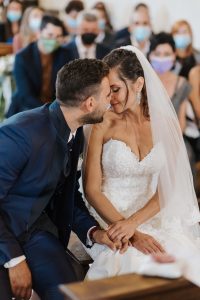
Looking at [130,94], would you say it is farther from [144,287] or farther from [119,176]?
[144,287]

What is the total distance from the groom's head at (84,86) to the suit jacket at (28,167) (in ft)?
0.25

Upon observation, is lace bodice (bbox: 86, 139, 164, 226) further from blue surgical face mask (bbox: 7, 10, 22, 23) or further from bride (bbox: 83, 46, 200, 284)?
blue surgical face mask (bbox: 7, 10, 22, 23)

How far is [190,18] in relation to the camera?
6.68 metres

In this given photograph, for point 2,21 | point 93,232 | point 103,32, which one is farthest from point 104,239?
point 2,21

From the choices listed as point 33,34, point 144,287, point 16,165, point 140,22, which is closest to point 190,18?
point 140,22

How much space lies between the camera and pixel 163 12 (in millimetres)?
7160

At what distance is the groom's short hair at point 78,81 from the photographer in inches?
93.7

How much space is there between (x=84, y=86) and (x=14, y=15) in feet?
18.4

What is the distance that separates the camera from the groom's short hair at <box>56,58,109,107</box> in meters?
2.38

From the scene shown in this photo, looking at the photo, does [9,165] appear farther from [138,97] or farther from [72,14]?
[72,14]

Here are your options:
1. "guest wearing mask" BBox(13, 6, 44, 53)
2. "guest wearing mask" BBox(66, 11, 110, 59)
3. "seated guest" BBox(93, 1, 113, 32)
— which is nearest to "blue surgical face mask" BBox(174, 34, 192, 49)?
"guest wearing mask" BBox(66, 11, 110, 59)

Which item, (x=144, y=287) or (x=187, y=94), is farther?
→ (x=187, y=94)

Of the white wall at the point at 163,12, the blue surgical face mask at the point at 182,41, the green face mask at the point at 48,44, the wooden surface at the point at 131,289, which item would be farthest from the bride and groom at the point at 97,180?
the white wall at the point at 163,12

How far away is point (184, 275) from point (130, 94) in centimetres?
103
